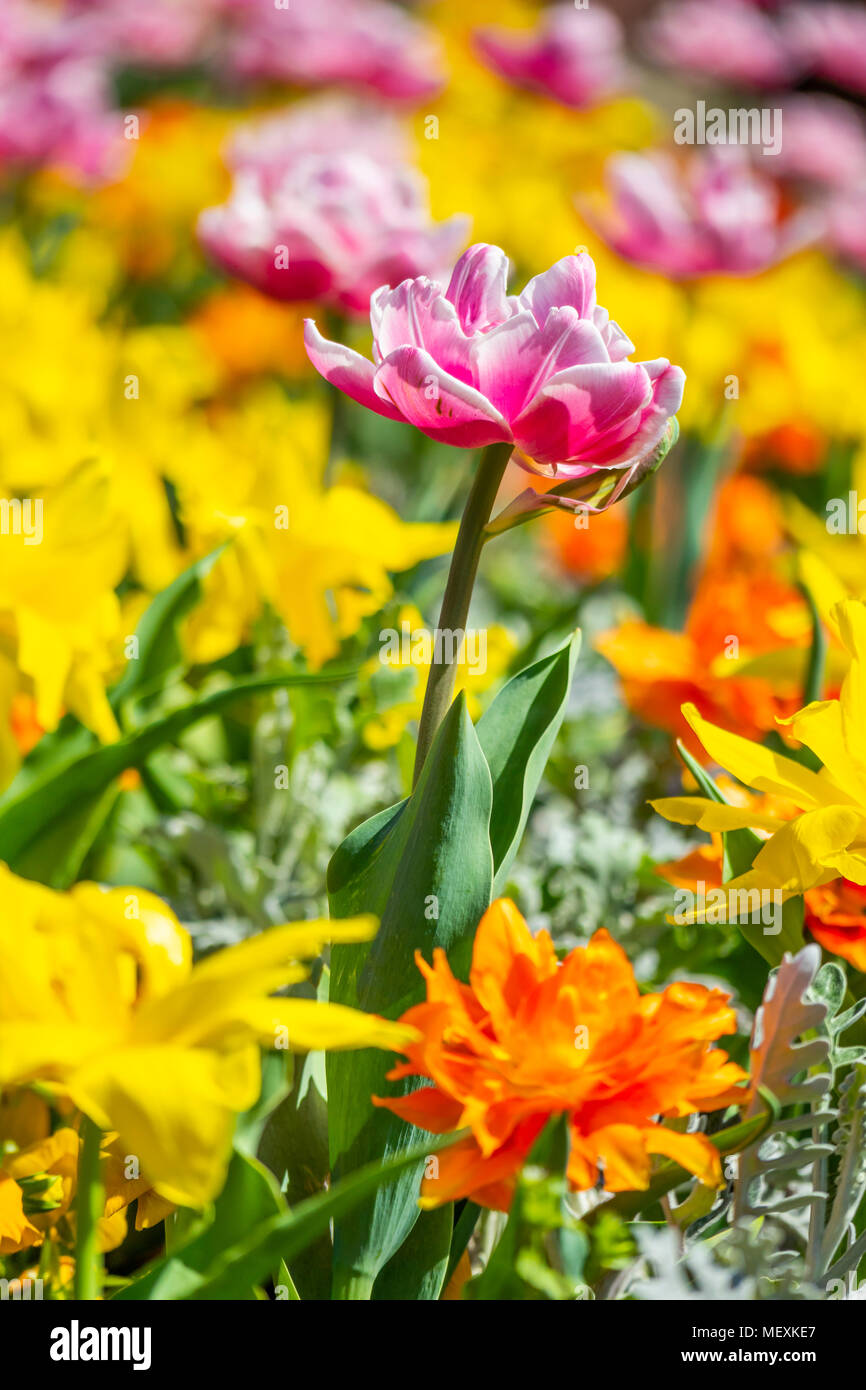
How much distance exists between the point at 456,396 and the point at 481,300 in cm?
6

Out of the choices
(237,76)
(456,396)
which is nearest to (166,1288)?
(456,396)

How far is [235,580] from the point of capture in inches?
34.4

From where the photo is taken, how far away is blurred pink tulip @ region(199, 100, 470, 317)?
1.02 m

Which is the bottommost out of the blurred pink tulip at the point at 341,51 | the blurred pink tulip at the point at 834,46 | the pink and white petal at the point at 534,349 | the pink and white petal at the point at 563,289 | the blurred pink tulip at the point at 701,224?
the pink and white petal at the point at 534,349

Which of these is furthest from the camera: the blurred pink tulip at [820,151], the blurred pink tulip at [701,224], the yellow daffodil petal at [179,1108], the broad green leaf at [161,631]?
the blurred pink tulip at [820,151]

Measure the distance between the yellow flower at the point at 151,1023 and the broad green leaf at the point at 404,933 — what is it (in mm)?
96

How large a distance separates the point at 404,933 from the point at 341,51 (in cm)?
191

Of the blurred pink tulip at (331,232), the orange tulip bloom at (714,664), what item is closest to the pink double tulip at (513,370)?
the orange tulip bloom at (714,664)

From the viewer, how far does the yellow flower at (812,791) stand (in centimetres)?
53

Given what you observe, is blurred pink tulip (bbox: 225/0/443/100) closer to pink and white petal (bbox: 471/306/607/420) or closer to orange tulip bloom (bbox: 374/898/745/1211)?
pink and white petal (bbox: 471/306/607/420)

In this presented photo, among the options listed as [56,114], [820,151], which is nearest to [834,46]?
[820,151]

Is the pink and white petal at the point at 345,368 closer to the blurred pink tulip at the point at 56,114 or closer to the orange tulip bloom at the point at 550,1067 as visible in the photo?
the orange tulip bloom at the point at 550,1067

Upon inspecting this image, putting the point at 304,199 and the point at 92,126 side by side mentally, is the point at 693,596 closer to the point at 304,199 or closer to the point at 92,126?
the point at 304,199

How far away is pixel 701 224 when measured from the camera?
125cm
